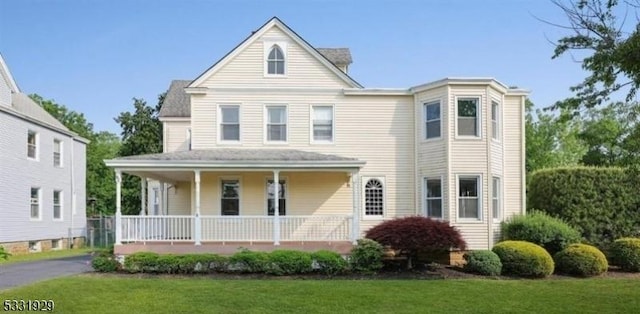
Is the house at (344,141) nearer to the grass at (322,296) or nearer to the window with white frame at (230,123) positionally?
the window with white frame at (230,123)

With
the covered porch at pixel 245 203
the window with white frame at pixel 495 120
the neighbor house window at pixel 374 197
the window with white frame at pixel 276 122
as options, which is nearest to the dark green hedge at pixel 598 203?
the window with white frame at pixel 495 120

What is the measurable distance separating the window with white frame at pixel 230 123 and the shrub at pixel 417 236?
7.00 meters

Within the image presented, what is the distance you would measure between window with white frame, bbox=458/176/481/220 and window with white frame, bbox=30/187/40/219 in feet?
64.6

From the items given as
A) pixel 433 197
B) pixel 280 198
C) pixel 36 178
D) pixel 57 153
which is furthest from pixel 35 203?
pixel 433 197

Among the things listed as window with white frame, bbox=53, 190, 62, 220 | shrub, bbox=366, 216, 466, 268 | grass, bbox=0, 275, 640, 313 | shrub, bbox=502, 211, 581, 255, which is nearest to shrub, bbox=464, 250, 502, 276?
shrub, bbox=366, 216, 466, 268

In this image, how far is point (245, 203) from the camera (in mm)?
21125

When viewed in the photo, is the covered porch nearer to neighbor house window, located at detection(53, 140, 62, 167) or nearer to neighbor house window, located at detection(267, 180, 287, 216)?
neighbor house window, located at detection(267, 180, 287, 216)

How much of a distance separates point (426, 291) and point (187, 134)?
1489 cm

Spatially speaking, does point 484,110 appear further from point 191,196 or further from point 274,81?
point 191,196

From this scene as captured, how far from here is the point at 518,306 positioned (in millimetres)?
12453

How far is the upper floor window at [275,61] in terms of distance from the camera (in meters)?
21.7

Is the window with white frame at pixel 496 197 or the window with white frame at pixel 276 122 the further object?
the window with white frame at pixel 276 122

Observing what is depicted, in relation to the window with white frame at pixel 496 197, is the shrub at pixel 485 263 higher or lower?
lower

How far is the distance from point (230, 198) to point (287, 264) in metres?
5.48
